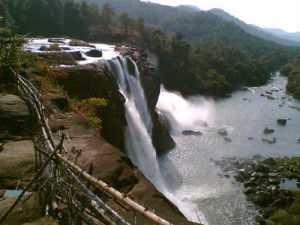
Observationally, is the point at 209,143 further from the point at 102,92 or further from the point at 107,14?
the point at 107,14

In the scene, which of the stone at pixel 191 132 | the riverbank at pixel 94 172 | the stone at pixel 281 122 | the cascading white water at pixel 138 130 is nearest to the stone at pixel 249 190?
the cascading white water at pixel 138 130

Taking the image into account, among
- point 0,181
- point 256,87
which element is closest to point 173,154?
point 0,181

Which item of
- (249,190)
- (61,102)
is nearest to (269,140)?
(249,190)

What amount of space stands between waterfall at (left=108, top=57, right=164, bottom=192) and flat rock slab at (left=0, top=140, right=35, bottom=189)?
1334cm

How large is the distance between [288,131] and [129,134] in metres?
34.6

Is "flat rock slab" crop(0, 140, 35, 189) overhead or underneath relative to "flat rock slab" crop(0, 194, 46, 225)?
underneath

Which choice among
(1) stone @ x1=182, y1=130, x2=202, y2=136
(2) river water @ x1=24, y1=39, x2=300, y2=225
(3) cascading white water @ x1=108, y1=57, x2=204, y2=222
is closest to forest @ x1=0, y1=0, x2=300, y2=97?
(2) river water @ x1=24, y1=39, x2=300, y2=225

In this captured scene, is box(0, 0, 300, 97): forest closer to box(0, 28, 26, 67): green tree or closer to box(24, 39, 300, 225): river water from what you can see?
box(24, 39, 300, 225): river water

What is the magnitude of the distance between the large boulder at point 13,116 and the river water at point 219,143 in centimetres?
750

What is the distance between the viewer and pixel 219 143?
142 feet

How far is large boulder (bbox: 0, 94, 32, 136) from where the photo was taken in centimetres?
1101

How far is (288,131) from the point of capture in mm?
51656

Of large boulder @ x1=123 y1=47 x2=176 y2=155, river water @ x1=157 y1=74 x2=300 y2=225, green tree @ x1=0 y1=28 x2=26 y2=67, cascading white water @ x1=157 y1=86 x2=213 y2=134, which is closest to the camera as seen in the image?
green tree @ x1=0 y1=28 x2=26 y2=67

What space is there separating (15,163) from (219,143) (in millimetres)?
36575
